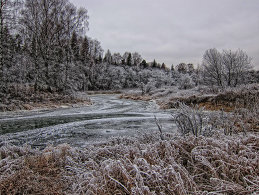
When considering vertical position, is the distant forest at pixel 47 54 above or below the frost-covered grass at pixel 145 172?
above

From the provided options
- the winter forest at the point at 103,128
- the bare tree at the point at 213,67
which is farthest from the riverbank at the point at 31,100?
the bare tree at the point at 213,67

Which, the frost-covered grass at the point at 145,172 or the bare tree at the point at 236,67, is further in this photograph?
the bare tree at the point at 236,67

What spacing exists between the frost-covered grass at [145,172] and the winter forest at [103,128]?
15 mm

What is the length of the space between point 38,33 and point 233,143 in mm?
18253

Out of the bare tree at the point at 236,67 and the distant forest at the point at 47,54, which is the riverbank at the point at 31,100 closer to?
the distant forest at the point at 47,54

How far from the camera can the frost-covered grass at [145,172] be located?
173 centimetres

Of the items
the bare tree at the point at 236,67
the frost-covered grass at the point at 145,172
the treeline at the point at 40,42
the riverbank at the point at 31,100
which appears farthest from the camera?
the bare tree at the point at 236,67

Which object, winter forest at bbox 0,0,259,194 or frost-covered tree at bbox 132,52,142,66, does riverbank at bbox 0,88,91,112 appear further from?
frost-covered tree at bbox 132,52,142,66

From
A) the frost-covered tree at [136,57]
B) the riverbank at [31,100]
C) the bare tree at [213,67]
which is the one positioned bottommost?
the riverbank at [31,100]

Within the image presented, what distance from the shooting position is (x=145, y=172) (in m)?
1.87

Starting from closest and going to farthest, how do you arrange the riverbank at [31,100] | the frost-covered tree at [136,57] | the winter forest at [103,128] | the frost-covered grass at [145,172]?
the frost-covered grass at [145,172] < the winter forest at [103,128] < the riverbank at [31,100] < the frost-covered tree at [136,57]

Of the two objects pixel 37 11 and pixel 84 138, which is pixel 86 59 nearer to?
pixel 37 11

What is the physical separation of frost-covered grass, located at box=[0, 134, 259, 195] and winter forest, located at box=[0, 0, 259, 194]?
0.02 metres

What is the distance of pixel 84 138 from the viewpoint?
524cm
